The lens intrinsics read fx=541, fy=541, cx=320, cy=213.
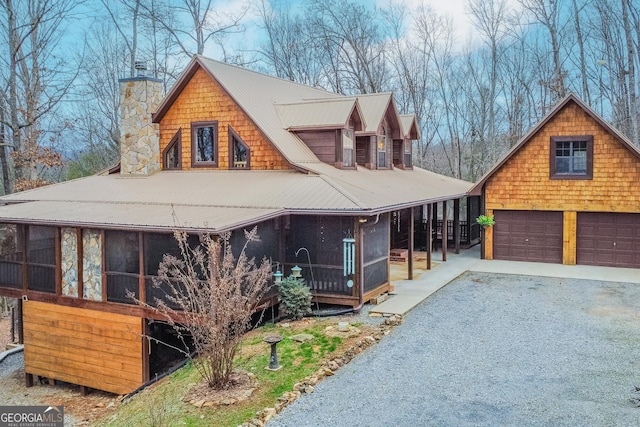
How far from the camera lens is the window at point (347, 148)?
16.4 m

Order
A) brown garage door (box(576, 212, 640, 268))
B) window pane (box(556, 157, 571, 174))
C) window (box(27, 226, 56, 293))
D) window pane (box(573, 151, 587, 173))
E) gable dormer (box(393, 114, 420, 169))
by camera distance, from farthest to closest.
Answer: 1. gable dormer (box(393, 114, 420, 169))
2. window pane (box(556, 157, 571, 174))
3. window pane (box(573, 151, 587, 173))
4. brown garage door (box(576, 212, 640, 268))
5. window (box(27, 226, 56, 293))

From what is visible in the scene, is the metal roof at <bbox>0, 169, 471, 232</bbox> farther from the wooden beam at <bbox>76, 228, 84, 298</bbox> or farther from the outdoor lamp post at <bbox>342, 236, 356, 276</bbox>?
the outdoor lamp post at <bbox>342, 236, 356, 276</bbox>

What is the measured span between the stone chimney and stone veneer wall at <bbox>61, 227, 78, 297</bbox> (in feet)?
17.5

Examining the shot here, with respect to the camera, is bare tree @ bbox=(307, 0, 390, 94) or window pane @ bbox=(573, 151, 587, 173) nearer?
window pane @ bbox=(573, 151, 587, 173)

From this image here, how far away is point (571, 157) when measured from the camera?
17.7 m

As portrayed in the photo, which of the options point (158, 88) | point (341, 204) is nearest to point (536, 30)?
point (158, 88)

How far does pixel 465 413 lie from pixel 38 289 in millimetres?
10316

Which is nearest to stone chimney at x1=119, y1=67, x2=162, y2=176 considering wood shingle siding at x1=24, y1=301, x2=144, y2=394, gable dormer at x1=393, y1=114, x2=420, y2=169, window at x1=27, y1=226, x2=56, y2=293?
window at x1=27, y1=226, x2=56, y2=293

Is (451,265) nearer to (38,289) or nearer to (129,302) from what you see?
(129,302)

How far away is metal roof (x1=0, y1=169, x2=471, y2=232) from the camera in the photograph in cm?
1139

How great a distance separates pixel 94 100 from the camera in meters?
34.4

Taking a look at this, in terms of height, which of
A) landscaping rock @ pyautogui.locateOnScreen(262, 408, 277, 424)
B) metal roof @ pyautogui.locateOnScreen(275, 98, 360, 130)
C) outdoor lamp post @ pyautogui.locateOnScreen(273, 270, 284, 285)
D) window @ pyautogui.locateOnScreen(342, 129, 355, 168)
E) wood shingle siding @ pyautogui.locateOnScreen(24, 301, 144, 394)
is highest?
metal roof @ pyautogui.locateOnScreen(275, 98, 360, 130)

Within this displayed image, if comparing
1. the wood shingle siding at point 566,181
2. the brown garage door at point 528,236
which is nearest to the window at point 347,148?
the wood shingle siding at point 566,181

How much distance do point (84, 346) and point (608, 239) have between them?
15627 mm
